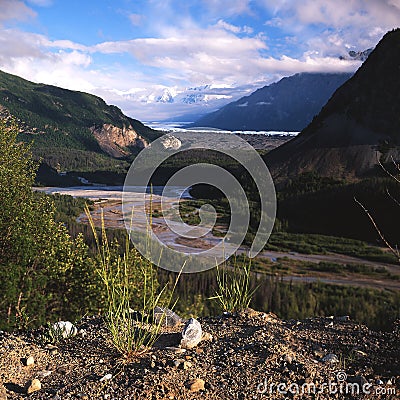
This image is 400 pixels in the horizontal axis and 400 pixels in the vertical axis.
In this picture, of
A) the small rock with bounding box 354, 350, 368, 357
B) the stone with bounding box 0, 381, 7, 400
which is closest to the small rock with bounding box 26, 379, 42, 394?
the stone with bounding box 0, 381, 7, 400

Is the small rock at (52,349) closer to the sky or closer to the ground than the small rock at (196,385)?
closer to the ground

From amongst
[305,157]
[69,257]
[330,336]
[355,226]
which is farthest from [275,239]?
[330,336]

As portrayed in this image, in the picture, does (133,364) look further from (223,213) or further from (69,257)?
(223,213)

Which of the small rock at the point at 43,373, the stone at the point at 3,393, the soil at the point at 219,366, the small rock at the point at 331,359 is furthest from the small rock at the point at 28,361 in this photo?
the small rock at the point at 331,359

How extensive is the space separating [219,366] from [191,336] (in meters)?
0.78

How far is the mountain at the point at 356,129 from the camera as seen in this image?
304ft

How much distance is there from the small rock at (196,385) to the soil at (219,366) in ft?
0.04

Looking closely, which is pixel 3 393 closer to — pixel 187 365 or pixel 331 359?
pixel 187 365

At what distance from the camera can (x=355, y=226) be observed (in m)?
75.1

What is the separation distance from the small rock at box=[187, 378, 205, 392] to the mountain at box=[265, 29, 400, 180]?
294 feet

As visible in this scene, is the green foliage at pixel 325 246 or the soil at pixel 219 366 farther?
the green foliage at pixel 325 246

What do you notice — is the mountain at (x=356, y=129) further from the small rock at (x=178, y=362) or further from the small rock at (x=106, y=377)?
the small rock at (x=106, y=377)

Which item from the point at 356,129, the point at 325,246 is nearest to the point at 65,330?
the point at 325,246

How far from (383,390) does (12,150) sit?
51.8 feet
